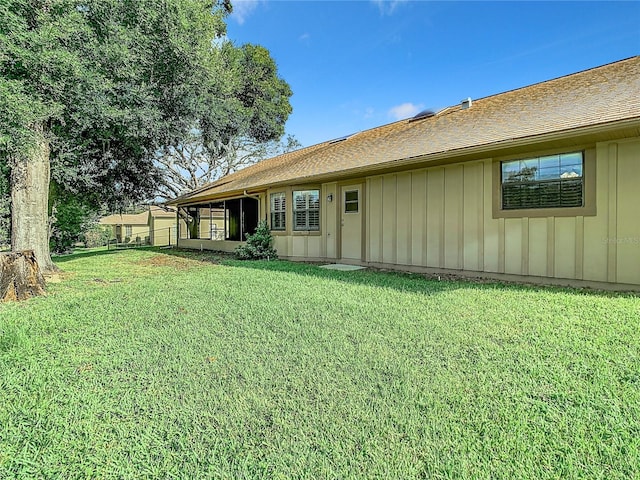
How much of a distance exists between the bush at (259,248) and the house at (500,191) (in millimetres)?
798

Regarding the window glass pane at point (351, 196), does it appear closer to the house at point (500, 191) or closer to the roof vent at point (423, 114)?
the house at point (500, 191)

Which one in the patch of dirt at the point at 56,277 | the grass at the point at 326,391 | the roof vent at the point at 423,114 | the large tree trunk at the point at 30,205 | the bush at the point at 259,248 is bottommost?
the grass at the point at 326,391

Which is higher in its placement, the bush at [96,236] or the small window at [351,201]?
the small window at [351,201]

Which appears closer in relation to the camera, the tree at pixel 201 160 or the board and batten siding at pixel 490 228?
the board and batten siding at pixel 490 228

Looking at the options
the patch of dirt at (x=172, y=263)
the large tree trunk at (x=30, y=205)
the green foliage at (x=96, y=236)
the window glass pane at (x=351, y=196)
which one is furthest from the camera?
the green foliage at (x=96, y=236)

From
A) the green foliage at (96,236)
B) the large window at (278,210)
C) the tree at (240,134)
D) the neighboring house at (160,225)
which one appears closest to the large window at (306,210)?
the large window at (278,210)

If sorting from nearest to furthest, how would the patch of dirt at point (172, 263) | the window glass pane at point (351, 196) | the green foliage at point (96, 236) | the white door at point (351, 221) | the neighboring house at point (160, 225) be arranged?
the white door at point (351, 221) < the window glass pane at point (351, 196) < the patch of dirt at point (172, 263) < the green foliage at point (96, 236) < the neighboring house at point (160, 225)

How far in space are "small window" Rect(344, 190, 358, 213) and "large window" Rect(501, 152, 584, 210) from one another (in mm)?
3925

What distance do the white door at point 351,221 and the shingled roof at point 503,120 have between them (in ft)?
2.54

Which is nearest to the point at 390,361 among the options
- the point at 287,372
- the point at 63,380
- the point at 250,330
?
the point at 287,372

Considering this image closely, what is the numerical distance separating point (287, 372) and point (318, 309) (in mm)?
1734

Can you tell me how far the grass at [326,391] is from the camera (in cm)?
208

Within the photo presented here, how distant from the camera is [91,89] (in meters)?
9.11

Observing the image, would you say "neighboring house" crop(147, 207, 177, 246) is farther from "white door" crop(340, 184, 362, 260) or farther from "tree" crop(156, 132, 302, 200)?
"white door" crop(340, 184, 362, 260)
